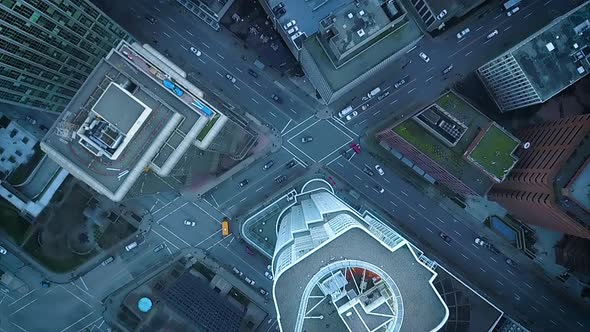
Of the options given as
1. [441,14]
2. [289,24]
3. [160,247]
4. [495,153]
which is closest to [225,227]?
[160,247]

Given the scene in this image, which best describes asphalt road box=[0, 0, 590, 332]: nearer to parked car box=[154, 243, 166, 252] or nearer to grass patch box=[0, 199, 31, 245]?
parked car box=[154, 243, 166, 252]

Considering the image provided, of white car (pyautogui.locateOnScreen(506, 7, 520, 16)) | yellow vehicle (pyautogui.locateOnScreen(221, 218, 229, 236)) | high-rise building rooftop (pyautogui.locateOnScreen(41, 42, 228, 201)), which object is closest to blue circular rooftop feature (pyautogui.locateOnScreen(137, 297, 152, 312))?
yellow vehicle (pyautogui.locateOnScreen(221, 218, 229, 236))

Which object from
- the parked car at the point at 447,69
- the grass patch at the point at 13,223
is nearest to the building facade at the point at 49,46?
the grass patch at the point at 13,223

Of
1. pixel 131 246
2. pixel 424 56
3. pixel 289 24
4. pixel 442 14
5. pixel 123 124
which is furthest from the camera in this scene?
pixel 424 56

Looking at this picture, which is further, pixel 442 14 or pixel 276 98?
pixel 276 98

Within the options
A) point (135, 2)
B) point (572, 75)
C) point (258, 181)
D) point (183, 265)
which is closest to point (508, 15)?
point (572, 75)

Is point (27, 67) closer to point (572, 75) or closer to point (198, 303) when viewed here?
point (198, 303)

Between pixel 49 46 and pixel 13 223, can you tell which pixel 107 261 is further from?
pixel 49 46

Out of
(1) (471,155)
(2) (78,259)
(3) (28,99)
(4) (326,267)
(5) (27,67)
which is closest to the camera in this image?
(4) (326,267)
